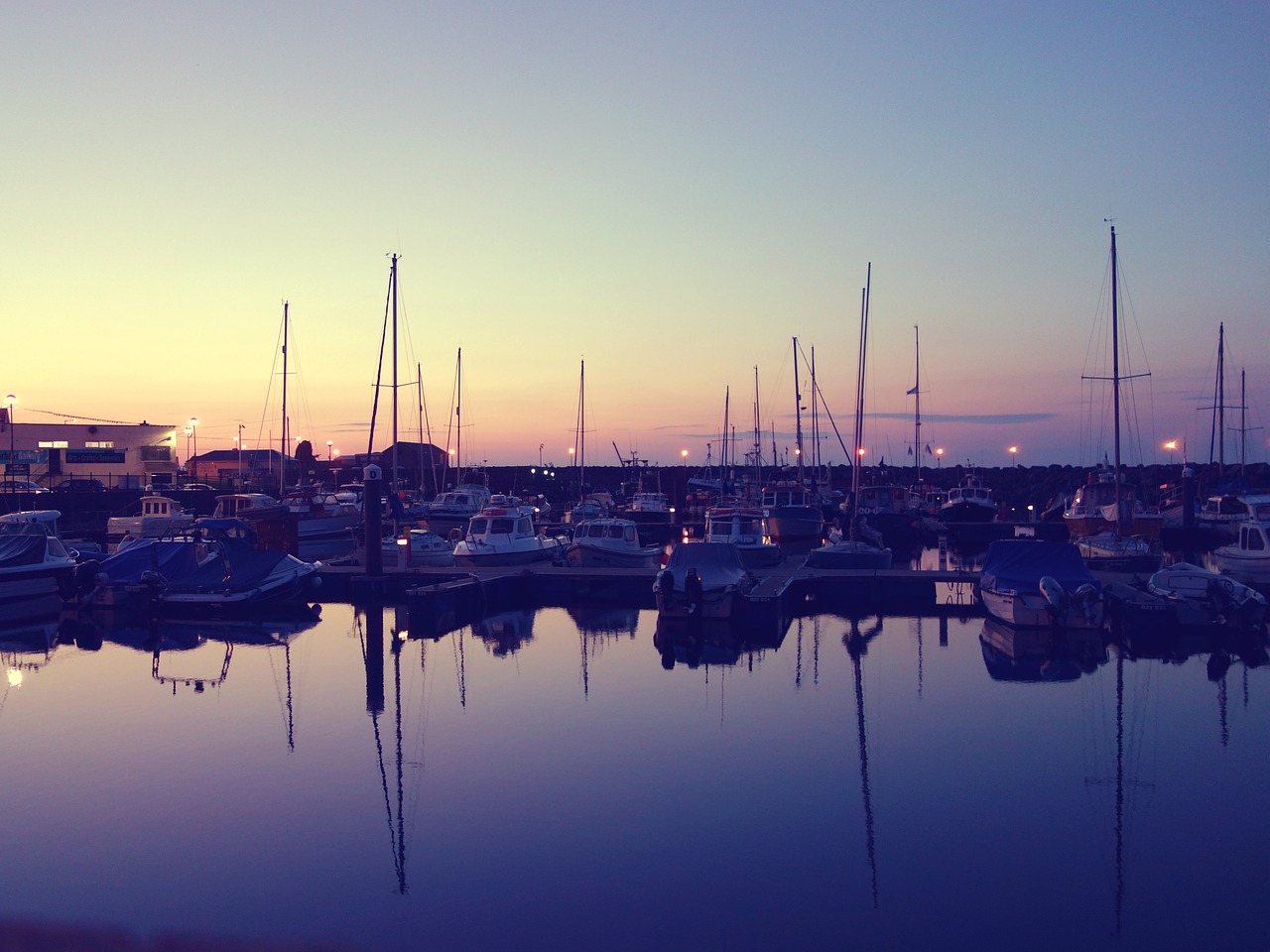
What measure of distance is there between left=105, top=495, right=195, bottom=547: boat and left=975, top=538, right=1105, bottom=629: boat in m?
36.9

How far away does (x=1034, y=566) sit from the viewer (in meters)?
23.8

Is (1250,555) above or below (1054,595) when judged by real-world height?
above

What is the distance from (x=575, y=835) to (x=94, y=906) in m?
4.73

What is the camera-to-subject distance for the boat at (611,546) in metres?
32.1

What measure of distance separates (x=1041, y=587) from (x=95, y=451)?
7214 cm

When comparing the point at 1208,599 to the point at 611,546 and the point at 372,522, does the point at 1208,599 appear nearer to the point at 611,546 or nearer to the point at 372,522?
the point at 611,546

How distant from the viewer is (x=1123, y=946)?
29.3ft

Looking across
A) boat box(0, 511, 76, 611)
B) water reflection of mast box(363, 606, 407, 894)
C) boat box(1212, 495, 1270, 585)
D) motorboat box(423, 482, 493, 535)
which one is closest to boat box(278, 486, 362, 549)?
motorboat box(423, 482, 493, 535)

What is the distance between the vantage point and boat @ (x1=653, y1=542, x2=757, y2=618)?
2488cm

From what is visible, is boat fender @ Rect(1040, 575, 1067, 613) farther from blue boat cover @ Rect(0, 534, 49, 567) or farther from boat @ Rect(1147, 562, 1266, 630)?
blue boat cover @ Rect(0, 534, 49, 567)

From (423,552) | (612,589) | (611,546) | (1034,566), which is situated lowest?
(612,589)

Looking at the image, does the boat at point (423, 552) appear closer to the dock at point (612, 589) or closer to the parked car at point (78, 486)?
the dock at point (612, 589)

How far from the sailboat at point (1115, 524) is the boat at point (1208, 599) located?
632 cm

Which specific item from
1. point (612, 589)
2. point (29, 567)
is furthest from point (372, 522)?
point (29, 567)
